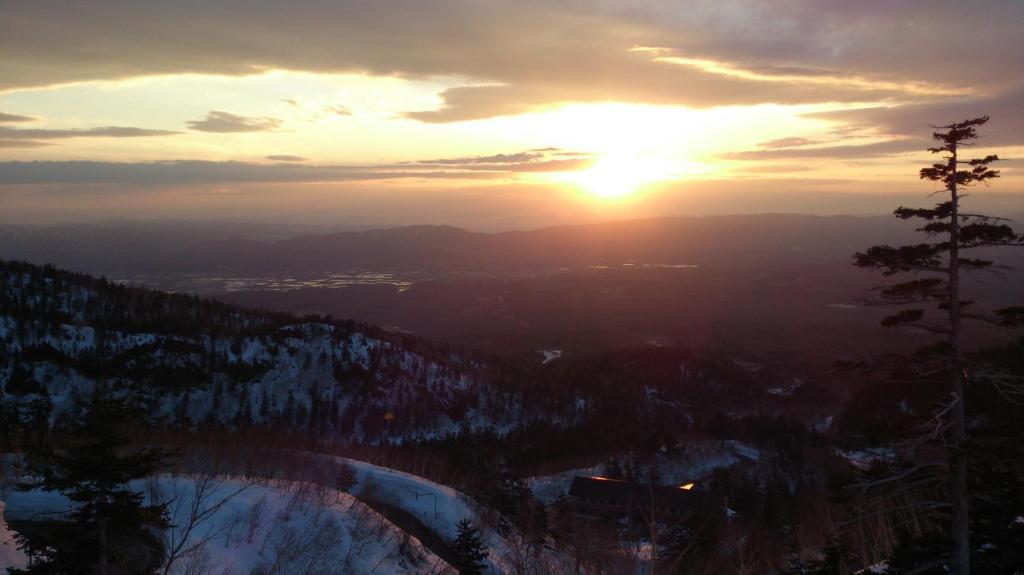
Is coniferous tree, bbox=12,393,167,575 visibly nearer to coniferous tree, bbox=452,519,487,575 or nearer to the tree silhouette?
coniferous tree, bbox=452,519,487,575

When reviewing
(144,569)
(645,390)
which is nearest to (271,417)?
(645,390)

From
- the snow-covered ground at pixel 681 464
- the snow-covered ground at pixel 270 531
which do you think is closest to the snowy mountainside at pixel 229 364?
the snow-covered ground at pixel 681 464

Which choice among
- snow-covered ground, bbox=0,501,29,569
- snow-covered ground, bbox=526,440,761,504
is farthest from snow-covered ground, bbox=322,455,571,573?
snow-covered ground, bbox=526,440,761,504

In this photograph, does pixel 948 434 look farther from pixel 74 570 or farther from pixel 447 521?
pixel 74 570

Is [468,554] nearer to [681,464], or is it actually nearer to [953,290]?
[953,290]

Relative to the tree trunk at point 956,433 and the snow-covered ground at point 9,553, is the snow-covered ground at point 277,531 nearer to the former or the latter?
the snow-covered ground at point 9,553
